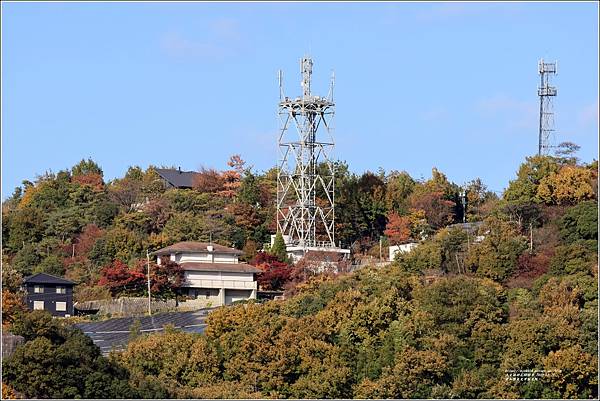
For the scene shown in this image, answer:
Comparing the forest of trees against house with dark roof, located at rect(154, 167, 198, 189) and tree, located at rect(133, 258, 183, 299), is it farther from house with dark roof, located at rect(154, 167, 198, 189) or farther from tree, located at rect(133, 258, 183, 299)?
house with dark roof, located at rect(154, 167, 198, 189)

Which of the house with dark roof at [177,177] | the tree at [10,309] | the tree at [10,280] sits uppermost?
the house with dark roof at [177,177]

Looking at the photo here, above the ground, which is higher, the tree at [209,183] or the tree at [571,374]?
the tree at [209,183]

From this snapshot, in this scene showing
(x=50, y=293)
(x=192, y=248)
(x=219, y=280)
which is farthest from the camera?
(x=192, y=248)

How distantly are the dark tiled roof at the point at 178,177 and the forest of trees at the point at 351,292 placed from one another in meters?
1.81

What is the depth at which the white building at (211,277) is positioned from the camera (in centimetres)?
4300

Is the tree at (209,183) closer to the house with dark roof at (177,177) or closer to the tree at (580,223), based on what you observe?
the house with dark roof at (177,177)

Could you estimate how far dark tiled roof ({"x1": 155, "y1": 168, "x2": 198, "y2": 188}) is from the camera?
5312 cm

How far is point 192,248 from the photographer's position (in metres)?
44.2

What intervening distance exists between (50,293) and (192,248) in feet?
16.2

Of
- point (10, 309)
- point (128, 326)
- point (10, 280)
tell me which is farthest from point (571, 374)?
point (10, 280)

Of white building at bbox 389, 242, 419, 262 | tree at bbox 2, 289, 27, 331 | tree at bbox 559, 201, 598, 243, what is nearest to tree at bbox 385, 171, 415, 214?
white building at bbox 389, 242, 419, 262

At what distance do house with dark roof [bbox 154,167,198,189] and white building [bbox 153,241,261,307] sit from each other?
28.6 feet

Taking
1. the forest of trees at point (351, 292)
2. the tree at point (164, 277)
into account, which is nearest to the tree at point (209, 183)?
the forest of trees at point (351, 292)

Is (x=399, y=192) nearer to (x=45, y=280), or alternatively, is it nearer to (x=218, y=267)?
(x=218, y=267)
